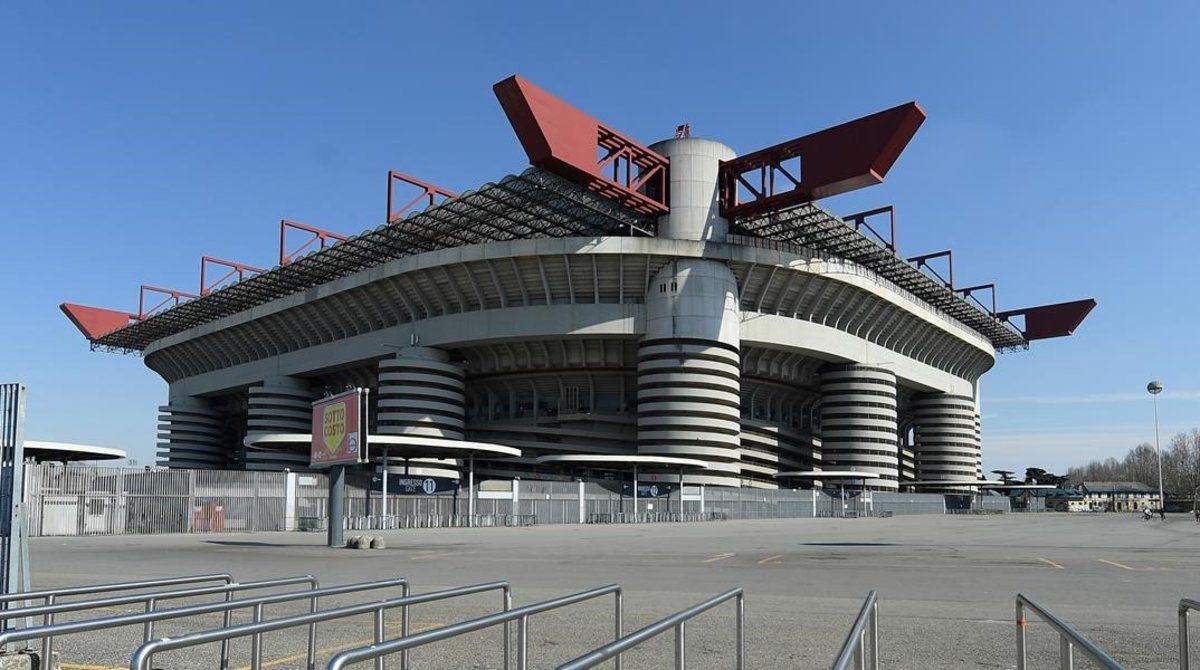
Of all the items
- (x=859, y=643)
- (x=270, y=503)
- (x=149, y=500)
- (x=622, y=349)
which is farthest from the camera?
(x=622, y=349)

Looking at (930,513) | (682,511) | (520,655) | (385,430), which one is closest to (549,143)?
(682,511)

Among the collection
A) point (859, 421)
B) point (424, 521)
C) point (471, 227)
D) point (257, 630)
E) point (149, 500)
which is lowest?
point (424, 521)

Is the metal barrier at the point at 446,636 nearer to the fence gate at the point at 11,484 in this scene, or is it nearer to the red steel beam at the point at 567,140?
the fence gate at the point at 11,484

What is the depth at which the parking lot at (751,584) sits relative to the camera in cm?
1088

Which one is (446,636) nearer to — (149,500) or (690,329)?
(149,500)

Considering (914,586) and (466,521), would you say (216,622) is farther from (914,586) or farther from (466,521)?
(466,521)

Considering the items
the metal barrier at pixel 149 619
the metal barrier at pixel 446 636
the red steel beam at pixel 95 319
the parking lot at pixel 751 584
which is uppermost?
the red steel beam at pixel 95 319

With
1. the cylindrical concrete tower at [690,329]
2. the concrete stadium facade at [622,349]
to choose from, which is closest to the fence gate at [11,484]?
the concrete stadium facade at [622,349]

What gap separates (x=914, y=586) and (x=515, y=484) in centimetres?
3721

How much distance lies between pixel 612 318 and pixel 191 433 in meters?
55.8

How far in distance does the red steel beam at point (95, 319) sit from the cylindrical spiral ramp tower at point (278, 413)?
26726 mm

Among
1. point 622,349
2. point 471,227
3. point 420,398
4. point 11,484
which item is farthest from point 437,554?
point 622,349

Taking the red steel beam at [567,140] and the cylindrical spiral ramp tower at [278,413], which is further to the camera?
the cylindrical spiral ramp tower at [278,413]

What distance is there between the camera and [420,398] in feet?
244
